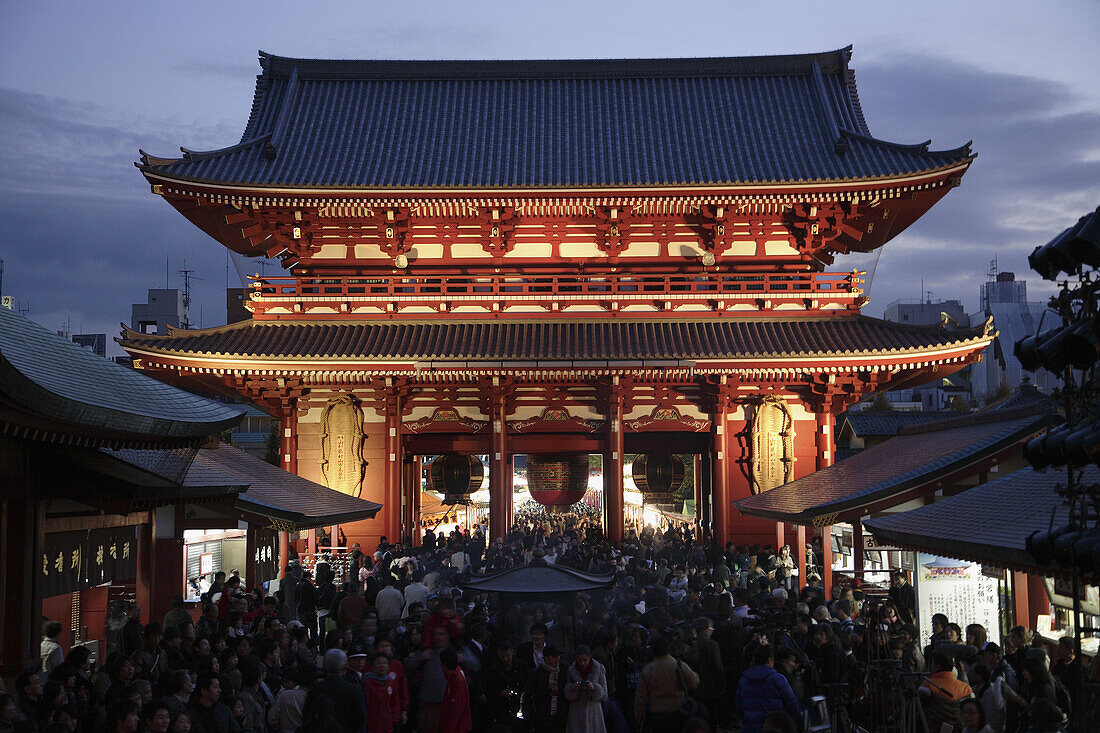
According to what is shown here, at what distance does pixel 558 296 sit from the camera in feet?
85.5

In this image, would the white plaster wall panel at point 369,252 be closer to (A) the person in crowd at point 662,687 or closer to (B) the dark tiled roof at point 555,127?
(B) the dark tiled roof at point 555,127

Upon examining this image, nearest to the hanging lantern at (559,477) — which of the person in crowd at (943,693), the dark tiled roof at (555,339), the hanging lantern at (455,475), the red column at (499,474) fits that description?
the red column at (499,474)

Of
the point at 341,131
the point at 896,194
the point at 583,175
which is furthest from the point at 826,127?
the point at 341,131

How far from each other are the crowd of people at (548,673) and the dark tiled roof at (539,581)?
41cm

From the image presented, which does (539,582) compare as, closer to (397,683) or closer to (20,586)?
(397,683)

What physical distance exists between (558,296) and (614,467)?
4.80 meters

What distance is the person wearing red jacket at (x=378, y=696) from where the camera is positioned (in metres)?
10.0

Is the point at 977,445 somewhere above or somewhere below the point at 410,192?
below

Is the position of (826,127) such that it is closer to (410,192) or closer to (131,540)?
(410,192)

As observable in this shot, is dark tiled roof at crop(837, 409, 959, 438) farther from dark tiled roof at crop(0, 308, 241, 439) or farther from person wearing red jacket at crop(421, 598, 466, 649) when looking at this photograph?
person wearing red jacket at crop(421, 598, 466, 649)

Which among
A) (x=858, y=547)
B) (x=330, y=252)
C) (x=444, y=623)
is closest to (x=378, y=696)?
(x=444, y=623)

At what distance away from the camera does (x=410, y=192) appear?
80.6ft

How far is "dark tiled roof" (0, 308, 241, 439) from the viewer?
32.2 ft

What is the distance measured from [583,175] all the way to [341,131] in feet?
26.5
